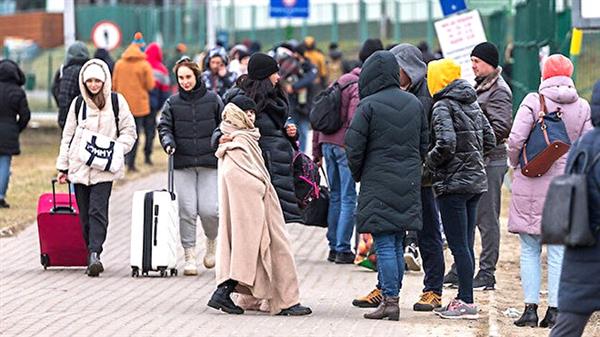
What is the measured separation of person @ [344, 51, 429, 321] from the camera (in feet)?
34.0

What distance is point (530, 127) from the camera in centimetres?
1059

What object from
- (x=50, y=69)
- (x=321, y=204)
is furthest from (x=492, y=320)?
(x=50, y=69)

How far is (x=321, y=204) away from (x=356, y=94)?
3.52ft

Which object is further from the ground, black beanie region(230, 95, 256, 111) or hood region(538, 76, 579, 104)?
hood region(538, 76, 579, 104)

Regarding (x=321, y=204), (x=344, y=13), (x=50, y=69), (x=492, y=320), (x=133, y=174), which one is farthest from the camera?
(x=344, y=13)

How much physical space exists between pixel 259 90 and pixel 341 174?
3.12 m

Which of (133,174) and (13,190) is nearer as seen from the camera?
(13,190)

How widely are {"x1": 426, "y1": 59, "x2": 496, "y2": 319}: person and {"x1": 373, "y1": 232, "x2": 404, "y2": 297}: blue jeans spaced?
0.38m

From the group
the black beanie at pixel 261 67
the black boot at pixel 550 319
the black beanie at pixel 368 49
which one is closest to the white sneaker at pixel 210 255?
the black beanie at pixel 368 49

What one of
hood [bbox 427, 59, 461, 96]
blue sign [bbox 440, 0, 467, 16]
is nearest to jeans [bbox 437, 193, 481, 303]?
hood [bbox 427, 59, 461, 96]

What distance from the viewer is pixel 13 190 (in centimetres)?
2136

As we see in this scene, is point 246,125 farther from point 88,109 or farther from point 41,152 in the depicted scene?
point 41,152

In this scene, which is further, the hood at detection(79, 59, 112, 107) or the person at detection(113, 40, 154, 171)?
the person at detection(113, 40, 154, 171)

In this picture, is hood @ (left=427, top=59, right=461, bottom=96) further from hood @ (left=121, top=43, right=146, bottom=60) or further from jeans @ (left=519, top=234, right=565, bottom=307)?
hood @ (left=121, top=43, right=146, bottom=60)
